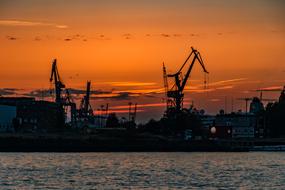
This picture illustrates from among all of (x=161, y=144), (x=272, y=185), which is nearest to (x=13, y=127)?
(x=161, y=144)

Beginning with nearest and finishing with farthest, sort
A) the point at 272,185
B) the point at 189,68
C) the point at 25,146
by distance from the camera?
the point at 272,185 → the point at 25,146 → the point at 189,68

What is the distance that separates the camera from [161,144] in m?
157

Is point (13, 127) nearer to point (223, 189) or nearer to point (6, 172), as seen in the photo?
point (6, 172)

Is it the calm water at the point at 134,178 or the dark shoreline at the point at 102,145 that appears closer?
the calm water at the point at 134,178

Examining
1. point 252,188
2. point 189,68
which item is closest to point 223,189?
point 252,188

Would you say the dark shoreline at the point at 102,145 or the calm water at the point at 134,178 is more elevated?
the dark shoreline at the point at 102,145

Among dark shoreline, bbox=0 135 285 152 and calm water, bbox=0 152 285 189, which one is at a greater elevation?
dark shoreline, bbox=0 135 285 152

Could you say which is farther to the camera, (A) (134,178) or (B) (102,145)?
(B) (102,145)

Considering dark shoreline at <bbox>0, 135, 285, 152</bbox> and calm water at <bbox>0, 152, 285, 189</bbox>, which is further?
dark shoreline at <bbox>0, 135, 285, 152</bbox>

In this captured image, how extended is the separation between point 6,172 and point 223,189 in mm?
23016

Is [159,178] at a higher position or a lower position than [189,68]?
lower

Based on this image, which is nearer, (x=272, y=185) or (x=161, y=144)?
(x=272, y=185)

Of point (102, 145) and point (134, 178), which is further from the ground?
point (102, 145)

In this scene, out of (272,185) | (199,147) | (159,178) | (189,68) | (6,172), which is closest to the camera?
(272,185)
